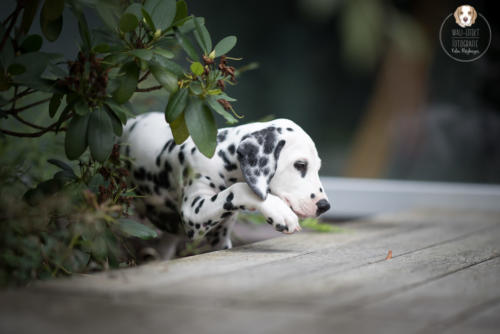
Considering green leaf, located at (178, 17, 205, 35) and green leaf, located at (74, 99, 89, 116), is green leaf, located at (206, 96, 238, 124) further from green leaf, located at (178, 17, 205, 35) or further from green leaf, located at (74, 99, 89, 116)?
green leaf, located at (74, 99, 89, 116)

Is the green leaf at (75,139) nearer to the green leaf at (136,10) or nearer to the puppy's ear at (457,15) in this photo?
the green leaf at (136,10)

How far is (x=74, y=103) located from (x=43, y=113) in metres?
1.10

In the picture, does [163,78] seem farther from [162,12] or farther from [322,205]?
[322,205]

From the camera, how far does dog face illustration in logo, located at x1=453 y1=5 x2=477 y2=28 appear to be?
4.06 meters

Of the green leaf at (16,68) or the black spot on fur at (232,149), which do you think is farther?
the black spot on fur at (232,149)

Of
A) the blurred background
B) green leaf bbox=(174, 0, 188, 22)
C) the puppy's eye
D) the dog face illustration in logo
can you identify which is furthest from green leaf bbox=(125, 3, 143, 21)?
the dog face illustration in logo

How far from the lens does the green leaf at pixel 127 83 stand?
2.13m

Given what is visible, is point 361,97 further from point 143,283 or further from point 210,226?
point 143,283

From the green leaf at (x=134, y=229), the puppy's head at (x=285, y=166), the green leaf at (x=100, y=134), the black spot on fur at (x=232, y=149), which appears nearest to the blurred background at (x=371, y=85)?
the black spot on fur at (x=232, y=149)

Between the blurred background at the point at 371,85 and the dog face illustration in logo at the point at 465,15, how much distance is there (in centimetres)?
15

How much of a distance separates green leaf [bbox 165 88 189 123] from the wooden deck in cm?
50

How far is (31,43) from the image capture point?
7.11 feet

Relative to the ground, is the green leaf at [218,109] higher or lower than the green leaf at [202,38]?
lower

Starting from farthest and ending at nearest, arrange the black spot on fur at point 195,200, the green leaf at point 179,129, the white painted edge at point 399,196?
the white painted edge at point 399,196, the black spot on fur at point 195,200, the green leaf at point 179,129
